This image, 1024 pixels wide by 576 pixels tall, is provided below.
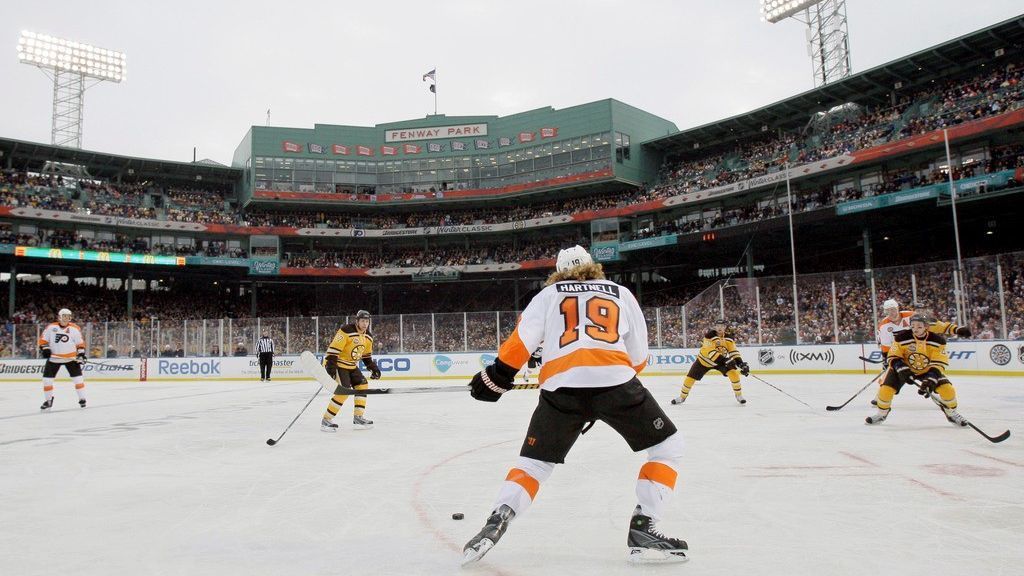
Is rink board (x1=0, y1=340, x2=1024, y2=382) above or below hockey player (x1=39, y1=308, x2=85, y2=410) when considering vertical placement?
below

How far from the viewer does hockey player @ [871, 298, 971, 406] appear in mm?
8211

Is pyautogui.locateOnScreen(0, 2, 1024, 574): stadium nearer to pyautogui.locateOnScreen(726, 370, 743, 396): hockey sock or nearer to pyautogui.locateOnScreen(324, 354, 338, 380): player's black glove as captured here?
pyautogui.locateOnScreen(726, 370, 743, 396): hockey sock

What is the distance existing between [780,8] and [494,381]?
45179mm

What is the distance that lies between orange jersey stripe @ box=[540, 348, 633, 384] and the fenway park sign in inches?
1889

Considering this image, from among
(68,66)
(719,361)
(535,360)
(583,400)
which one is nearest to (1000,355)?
(719,361)

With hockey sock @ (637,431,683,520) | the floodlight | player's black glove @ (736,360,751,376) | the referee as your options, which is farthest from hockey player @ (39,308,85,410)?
the floodlight

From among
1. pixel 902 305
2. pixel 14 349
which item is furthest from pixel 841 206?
pixel 14 349

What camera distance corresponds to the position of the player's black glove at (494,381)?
3.61 m

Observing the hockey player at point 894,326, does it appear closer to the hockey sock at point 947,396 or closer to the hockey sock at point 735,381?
the hockey sock at point 947,396

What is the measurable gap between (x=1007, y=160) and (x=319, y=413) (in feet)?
92.5

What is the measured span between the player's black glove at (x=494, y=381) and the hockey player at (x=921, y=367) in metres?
6.79

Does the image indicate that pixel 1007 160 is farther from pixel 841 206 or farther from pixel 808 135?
pixel 808 135

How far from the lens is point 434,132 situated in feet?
166

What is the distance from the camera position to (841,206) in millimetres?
29969
